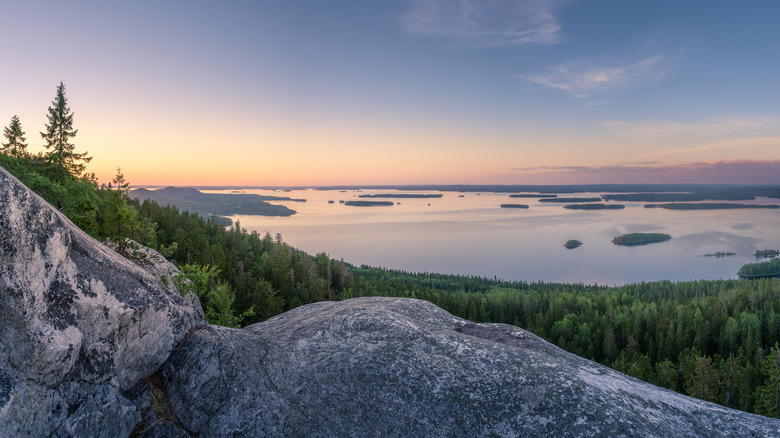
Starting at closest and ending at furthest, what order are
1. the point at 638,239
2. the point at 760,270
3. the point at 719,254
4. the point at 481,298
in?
the point at 481,298, the point at 760,270, the point at 719,254, the point at 638,239

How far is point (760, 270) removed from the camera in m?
142

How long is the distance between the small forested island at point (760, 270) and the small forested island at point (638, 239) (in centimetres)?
4343

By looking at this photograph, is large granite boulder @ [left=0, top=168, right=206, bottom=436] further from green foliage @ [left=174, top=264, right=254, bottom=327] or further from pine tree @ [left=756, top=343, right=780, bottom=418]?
pine tree @ [left=756, top=343, right=780, bottom=418]

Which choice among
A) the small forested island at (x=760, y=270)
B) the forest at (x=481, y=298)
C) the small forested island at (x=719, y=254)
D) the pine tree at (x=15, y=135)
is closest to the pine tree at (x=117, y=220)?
the forest at (x=481, y=298)

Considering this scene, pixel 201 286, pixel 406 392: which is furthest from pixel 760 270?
pixel 406 392

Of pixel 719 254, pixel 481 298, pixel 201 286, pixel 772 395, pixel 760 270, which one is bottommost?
pixel 760 270

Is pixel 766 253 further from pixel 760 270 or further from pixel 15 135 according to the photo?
pixel 15 135

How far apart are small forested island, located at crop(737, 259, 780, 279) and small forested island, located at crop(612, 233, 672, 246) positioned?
1710 inches

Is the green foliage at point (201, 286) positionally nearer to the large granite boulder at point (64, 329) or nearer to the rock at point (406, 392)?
the rock at point (406, 392)

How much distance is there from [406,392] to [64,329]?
6205 millimetres

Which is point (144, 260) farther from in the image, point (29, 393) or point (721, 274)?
point (721, 274)

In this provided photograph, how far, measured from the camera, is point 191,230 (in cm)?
6134

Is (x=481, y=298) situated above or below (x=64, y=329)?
below

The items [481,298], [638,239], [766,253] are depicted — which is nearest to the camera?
[481,298]
